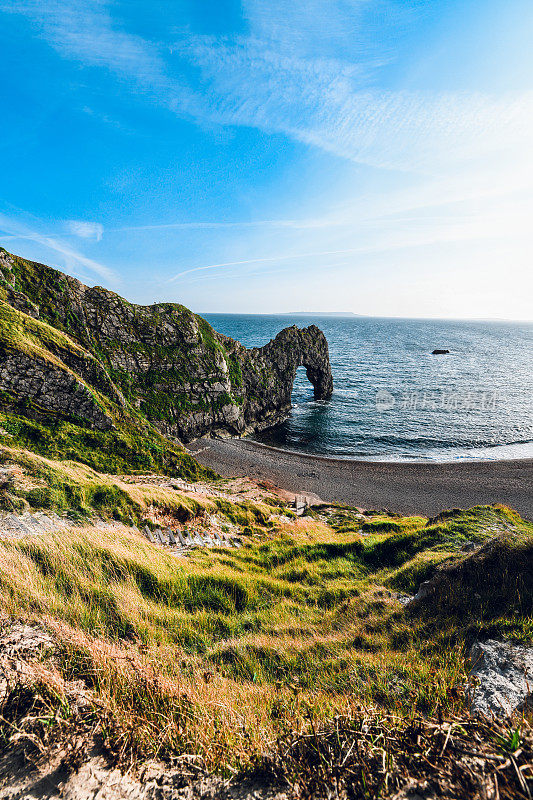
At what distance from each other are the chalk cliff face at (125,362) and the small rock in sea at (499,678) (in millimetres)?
22410

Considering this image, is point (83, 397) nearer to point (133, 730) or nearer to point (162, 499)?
point (162, 499)

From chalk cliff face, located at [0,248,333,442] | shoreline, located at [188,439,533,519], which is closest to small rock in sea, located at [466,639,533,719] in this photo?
chalk cliff face, located at [0,248,333,442]

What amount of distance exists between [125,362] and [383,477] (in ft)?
109

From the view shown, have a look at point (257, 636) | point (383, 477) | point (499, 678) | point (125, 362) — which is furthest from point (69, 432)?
point (383, 477)

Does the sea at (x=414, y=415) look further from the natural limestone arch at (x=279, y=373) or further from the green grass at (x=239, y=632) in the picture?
the green grass at (x=239, y=632)

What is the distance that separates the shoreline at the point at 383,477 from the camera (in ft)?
104

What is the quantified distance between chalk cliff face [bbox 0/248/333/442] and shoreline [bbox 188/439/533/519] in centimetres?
638

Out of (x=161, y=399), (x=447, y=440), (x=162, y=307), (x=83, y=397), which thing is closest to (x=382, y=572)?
(x=83, y=397)

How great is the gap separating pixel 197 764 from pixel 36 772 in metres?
1.26

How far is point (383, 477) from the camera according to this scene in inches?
1436

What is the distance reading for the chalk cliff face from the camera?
20.0 m

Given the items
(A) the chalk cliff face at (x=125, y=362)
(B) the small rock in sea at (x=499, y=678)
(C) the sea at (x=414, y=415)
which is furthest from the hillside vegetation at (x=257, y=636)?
(C) the sea at (x=414, y=415)

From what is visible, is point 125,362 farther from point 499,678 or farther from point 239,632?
point 499,678

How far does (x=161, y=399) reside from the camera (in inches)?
1442
